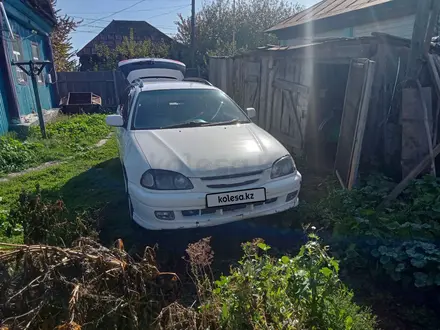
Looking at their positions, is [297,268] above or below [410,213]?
above

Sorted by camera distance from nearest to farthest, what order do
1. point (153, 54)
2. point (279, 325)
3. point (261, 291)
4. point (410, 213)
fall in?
1. point (279, 325)
2. point (261, 291)
3. point (410, 213)
4. point (153, 54)

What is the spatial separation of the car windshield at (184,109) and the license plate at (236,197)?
4.15 feet

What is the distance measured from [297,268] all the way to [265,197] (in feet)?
4.22

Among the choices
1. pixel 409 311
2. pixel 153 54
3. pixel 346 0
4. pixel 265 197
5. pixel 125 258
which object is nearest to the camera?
pixel 125 258

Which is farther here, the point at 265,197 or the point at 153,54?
the point at 153,54

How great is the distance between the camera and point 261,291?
1876 mm

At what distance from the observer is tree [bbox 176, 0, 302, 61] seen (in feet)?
75.2

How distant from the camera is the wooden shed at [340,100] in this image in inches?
171

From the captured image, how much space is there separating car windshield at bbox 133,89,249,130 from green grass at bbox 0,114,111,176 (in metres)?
3.27

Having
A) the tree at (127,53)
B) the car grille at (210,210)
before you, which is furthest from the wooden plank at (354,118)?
the tree at (127,53)

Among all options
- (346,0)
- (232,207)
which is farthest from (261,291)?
(346,0)

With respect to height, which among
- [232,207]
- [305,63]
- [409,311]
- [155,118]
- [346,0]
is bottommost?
[409,311]

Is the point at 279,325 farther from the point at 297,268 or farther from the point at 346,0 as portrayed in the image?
the point at 346,0

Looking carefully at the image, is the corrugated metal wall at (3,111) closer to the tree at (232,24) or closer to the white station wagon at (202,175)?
the white station wagon at (202,175)
